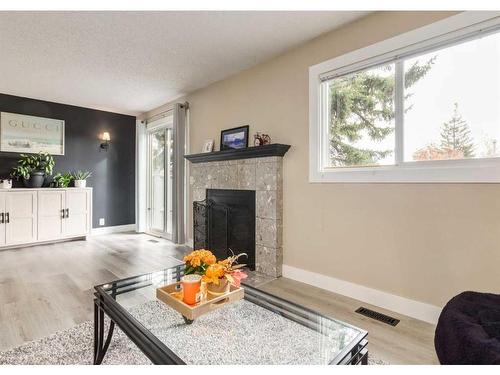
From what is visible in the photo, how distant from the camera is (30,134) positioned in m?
4.73

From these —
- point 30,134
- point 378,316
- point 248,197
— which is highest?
point 30,134

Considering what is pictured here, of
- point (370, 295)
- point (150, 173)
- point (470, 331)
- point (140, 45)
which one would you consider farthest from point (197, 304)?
point (150, 173)

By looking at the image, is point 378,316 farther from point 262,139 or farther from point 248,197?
point 262,139

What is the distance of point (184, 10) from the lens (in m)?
2.32

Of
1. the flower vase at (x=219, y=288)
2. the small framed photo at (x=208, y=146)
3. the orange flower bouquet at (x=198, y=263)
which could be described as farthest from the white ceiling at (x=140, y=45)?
the flower vase at (x=219, y=288)

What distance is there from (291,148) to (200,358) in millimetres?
2144

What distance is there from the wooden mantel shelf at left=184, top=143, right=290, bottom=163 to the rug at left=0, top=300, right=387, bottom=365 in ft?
5.44

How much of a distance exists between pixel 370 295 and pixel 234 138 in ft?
7.72

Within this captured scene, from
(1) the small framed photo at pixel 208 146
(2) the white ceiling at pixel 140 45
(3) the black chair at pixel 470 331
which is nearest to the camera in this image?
(3) the black chair at pixel 470 331

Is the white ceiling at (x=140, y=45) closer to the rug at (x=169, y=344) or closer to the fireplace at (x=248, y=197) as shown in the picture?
the fireplace at (x=248, y=197)

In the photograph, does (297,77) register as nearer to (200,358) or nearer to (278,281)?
(278,281)

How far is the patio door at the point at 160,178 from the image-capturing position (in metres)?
5.35

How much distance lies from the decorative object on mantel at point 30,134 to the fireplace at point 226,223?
2.94 meters
